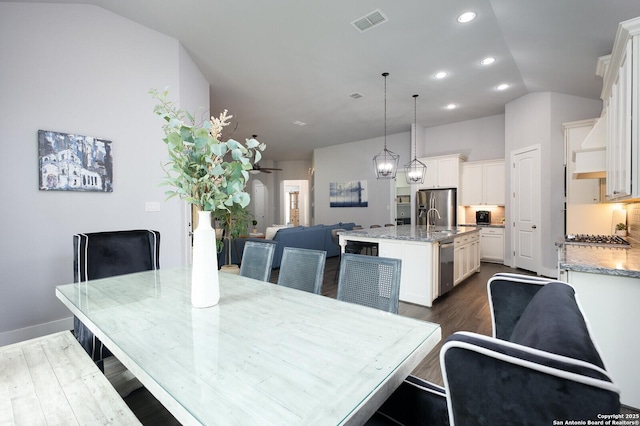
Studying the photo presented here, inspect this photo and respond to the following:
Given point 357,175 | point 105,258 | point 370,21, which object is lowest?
point 105,258

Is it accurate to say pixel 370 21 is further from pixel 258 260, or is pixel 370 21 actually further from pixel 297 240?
pixel 297 240

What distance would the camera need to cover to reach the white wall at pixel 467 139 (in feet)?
20.6

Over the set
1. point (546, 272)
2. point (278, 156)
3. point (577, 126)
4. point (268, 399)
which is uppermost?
point (278, 156)

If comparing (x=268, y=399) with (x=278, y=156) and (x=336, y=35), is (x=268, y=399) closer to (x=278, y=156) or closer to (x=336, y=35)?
(x=336, y=35)

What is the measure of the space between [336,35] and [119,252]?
322 cm

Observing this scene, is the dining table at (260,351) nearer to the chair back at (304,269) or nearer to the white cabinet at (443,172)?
the chair back at (304,269)

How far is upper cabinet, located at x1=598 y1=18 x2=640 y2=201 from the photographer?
168cm

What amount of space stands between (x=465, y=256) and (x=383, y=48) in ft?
10.9

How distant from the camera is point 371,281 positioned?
5.07 feet

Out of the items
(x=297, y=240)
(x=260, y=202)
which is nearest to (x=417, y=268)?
(x=297, y=240)

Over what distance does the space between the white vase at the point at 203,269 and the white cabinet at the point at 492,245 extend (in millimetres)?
6202

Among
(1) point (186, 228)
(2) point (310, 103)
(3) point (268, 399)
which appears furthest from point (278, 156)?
(3) point (268, 399)

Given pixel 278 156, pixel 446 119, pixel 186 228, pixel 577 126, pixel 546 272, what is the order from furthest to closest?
pixel 278 156 → pixel 446 119 → pixel 546 272 → pixel 577 126 → pixel 186 228

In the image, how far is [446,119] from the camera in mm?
6586
